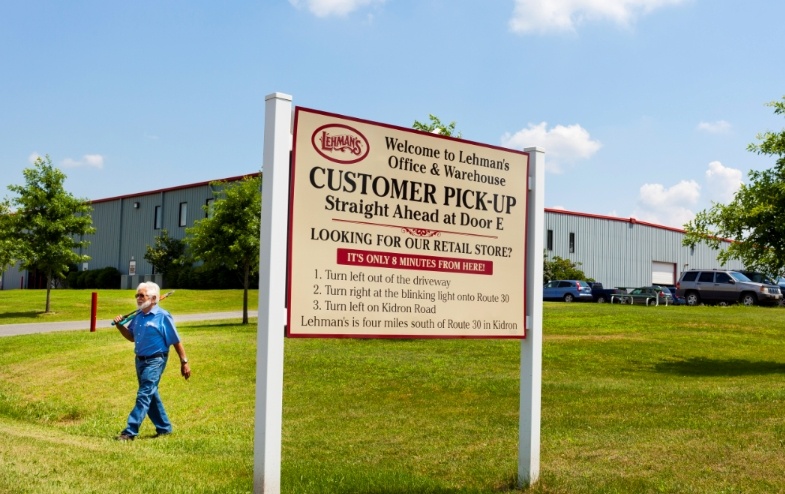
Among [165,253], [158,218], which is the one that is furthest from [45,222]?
[158,218]

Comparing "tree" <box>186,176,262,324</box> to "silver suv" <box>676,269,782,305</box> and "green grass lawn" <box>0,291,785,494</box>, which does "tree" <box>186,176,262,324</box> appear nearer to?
"green grass lawn" <box>0,291,785,494</box>

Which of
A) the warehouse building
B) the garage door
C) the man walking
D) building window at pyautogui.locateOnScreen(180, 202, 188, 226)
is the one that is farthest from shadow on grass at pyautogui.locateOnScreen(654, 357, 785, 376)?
the garage door

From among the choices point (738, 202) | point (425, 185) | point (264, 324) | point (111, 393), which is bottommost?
point (111, 393)

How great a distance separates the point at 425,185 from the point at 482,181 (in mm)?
602

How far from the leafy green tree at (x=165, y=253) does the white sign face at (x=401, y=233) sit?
49.9 m

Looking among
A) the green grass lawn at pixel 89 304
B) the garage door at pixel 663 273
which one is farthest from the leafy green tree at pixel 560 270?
the green grass lawn at pixel 89 304

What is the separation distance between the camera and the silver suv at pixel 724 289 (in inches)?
1601

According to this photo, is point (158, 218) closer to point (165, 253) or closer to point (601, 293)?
point (165, 253)

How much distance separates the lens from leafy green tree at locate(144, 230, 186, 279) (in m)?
55.7

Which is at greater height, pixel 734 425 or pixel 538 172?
pixel 538 172

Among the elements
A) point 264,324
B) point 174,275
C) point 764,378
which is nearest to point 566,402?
point 764,378

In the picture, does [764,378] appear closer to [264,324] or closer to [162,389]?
[162,389]

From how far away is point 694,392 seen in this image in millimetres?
12555

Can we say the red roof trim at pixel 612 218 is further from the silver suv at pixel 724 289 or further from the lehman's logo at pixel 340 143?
the lehman's logo at pixel 340 143
